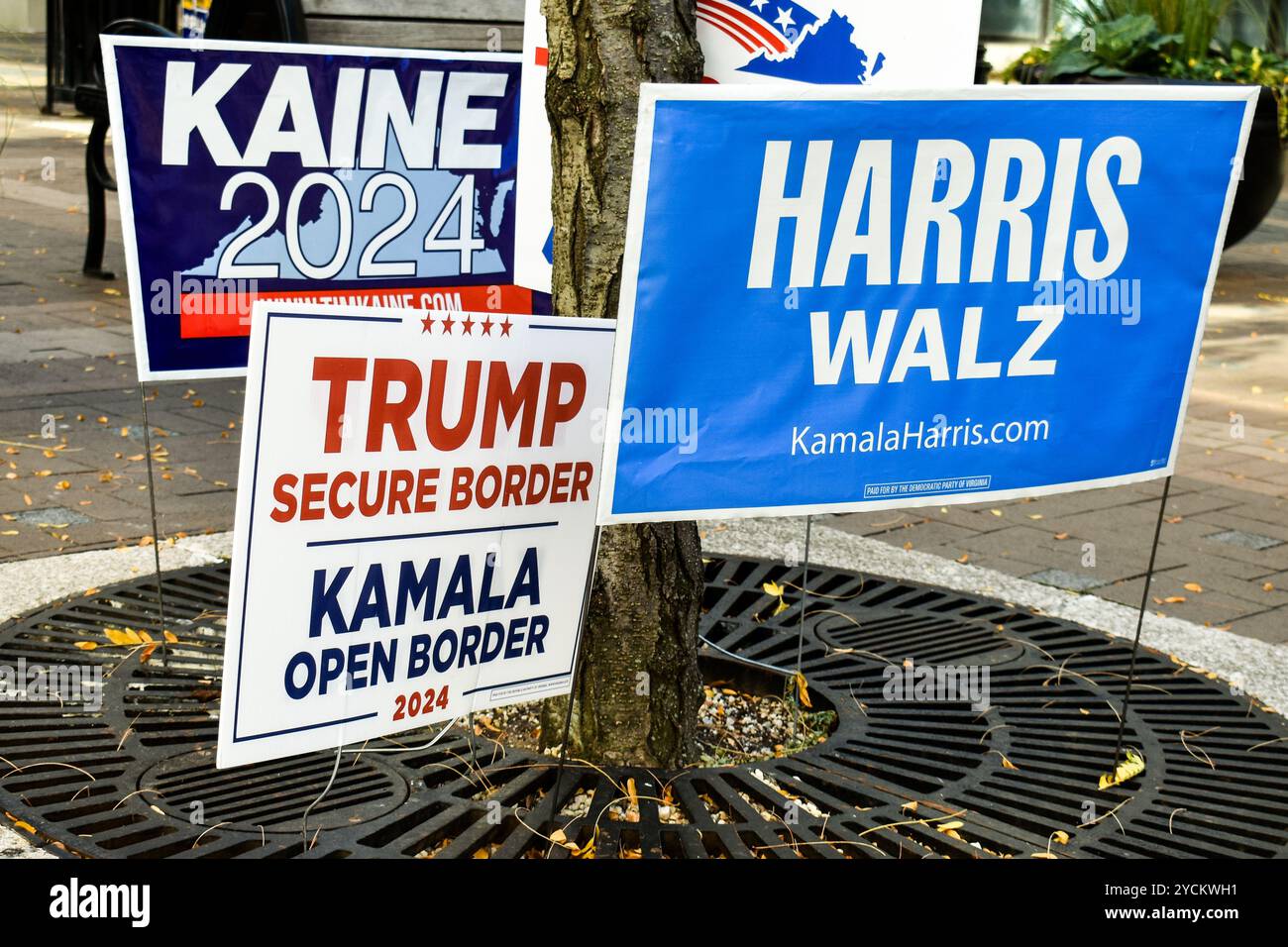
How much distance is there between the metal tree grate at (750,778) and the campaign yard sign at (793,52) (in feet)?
3.91

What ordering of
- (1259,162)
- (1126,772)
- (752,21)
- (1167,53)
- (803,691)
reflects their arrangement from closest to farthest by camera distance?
(1126,772)
(803,691)
(752,21)
(1259,162)
(1167,53)

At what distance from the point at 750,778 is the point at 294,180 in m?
1.77

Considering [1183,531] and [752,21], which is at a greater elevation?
[752,21]

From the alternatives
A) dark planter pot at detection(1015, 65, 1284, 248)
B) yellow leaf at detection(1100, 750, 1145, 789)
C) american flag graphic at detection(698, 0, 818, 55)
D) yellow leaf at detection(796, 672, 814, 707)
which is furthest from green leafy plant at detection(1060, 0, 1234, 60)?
yellow leaf at detection(1100, 750, 1145, 789)

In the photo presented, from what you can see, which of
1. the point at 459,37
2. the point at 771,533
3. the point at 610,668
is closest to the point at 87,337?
the point at 459,37

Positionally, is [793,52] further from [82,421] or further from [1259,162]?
[1259,162]

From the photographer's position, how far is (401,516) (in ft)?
8.73

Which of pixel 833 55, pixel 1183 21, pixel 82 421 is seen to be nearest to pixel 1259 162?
pixel 1183 21

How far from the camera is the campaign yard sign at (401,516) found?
2.54 m

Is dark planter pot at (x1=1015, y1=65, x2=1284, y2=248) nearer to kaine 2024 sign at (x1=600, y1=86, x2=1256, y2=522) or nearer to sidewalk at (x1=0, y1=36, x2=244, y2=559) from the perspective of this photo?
sidewalk at (x1=0, y1=36, x2=244, y2=559)

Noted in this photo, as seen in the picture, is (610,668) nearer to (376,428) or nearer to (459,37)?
(376,428)

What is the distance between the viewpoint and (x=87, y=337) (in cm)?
727

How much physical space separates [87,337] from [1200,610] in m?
5.10

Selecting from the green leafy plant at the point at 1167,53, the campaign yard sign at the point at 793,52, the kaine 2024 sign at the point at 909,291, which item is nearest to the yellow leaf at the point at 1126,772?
the kaine 2024 sign at the point at 909,291
